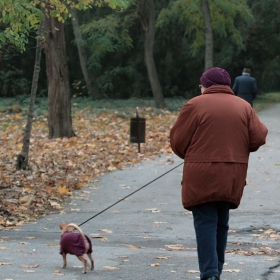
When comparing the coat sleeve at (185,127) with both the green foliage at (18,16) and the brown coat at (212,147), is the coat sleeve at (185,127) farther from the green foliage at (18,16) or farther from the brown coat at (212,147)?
the green foliage at (18,16)

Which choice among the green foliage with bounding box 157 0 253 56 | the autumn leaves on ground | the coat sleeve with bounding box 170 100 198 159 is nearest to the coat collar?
the coat sleeve with bounding box 170 100 198 159

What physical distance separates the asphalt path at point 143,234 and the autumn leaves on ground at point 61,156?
37 centimetres

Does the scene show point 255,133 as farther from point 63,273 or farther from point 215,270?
point 63,273

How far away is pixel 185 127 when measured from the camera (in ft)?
19.7

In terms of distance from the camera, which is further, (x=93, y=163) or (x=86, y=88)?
(x=86, y=88)

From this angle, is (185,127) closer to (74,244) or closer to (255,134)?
(255,134)

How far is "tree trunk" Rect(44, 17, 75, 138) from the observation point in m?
20.2

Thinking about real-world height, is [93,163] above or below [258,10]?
below

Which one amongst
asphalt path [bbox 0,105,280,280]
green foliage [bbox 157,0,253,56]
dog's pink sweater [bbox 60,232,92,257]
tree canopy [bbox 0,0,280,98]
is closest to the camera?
dog's pink sweater [bbox 60,232,92,257]

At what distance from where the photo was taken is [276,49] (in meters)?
42.5

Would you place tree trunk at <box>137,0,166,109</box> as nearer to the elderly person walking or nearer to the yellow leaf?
the yellow leaf

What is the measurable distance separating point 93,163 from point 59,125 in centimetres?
545

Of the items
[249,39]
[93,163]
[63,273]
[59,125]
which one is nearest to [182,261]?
[63,273]

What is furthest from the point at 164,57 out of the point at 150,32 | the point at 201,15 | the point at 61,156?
the point at 61,156
